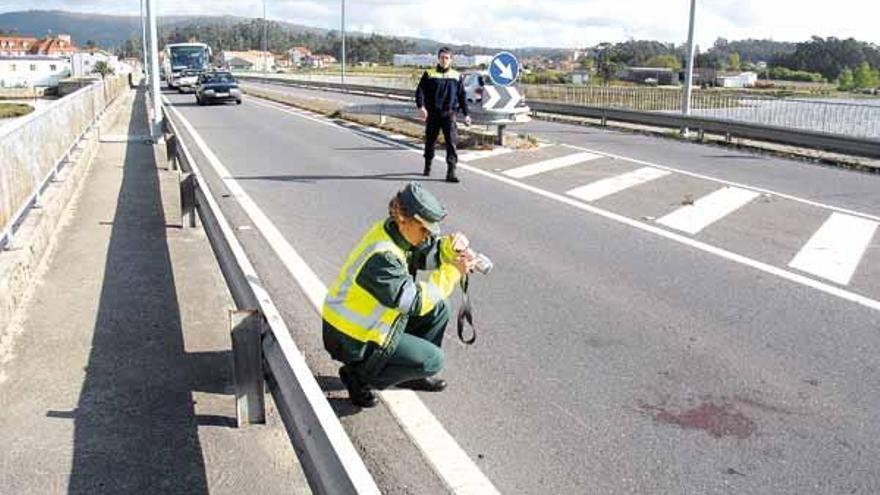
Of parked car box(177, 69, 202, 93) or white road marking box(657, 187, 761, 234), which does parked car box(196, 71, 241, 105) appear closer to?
parked car box(177, 69, 202, 93)

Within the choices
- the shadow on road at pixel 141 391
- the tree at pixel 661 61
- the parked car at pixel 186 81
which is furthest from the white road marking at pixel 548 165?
the tree at pixel 661 61

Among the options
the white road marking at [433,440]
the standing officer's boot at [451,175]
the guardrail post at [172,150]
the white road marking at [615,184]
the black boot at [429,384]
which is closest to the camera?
the white road marking at [433,440]

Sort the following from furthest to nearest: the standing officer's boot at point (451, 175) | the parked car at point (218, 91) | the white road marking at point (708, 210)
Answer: the parked car at point (218, 91) → the standing officer's boot at point (451, 175) → the white road marking at point (708, 210)

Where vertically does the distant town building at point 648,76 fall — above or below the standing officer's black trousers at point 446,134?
above

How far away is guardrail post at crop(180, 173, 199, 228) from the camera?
8.93m

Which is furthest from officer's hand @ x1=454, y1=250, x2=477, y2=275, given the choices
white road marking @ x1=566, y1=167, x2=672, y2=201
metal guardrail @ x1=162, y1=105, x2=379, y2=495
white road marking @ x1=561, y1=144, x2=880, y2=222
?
white road marking @ x1=561, y1=144, x2=880, y2=222

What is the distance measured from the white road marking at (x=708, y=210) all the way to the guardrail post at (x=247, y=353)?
248 inches

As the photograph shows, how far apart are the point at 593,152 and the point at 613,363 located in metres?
12.5

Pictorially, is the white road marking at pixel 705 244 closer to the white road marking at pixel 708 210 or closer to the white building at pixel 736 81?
the white road marking at pixel 708 210

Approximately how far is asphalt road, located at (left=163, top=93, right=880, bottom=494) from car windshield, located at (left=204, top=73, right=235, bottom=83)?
26.8 meters

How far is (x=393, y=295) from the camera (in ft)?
14.3

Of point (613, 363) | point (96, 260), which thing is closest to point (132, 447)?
Answer: point (613, 363)

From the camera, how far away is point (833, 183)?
13.8 metres

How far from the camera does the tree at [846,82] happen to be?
49681 millimetres
